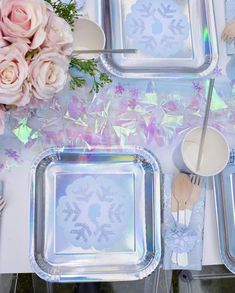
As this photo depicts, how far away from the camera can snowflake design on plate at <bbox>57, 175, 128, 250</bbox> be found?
786mm

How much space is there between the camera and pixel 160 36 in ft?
2.90

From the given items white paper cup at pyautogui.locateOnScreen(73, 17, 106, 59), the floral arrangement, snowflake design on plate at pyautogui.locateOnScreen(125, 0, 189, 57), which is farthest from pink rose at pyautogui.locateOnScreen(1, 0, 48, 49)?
snowflake design on plate at pyautogui.locateOnScreen(125, 0, 189, 57)

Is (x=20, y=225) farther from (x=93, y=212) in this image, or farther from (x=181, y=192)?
(x=181, y=192)

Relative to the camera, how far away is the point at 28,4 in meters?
0.52

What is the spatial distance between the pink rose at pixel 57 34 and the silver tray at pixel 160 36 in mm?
281

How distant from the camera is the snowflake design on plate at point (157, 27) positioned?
88cm

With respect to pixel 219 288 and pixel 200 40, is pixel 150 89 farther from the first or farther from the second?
pixel 219 288

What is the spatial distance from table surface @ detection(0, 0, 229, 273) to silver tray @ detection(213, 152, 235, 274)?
0.01 metres

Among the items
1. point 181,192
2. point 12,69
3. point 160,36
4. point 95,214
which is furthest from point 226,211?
point 12,69

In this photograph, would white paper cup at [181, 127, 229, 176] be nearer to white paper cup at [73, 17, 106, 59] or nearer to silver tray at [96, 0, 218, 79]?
silver tray at [96, 0, 218, 79]

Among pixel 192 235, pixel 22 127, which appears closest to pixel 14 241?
pixel 22 127

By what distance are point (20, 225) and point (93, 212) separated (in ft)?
0.47

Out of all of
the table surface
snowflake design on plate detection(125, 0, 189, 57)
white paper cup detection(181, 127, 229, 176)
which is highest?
snowflake design on plate detection(125, 0, 189, 57)

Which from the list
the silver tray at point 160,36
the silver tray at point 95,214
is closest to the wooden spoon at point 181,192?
the silver tray at point 95,214
